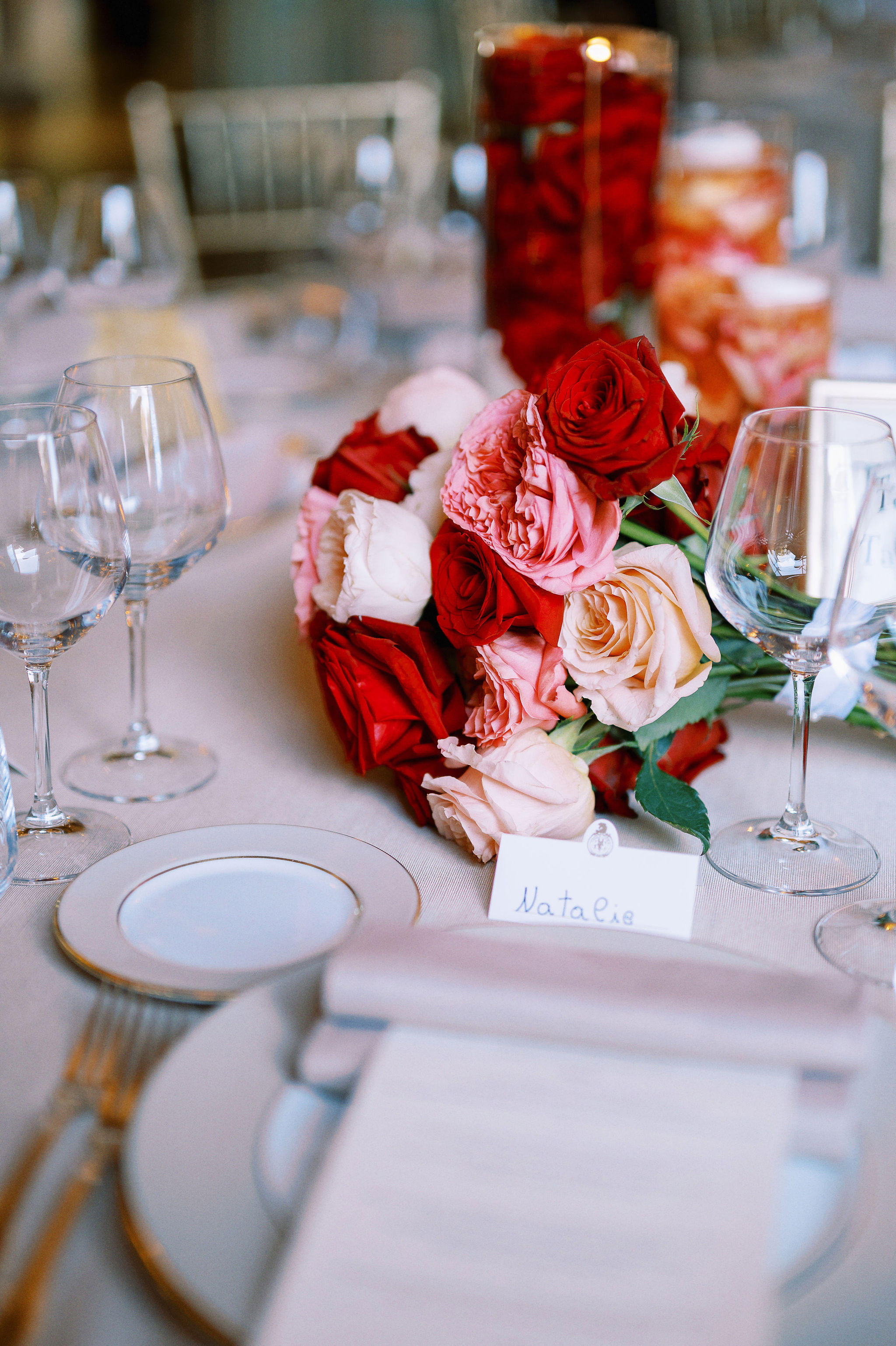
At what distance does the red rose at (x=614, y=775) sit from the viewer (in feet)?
2.49

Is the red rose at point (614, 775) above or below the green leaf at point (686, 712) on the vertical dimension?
below

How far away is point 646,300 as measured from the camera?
1352 millimetres

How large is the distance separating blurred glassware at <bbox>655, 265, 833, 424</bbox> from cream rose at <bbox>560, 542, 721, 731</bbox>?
553mm

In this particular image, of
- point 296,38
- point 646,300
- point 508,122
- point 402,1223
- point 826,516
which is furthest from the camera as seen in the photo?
point 296,38

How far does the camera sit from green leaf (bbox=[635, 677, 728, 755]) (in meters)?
0.73

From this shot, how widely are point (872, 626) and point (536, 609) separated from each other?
6.8 inches

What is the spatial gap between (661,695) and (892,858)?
19 centimetres

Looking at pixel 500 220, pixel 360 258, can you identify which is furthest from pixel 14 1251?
pixel 360 258

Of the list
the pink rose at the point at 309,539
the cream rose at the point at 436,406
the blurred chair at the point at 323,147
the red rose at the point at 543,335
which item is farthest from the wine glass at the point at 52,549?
the blurred chair at the point at 323,147

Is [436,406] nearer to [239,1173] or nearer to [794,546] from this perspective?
[794,546]

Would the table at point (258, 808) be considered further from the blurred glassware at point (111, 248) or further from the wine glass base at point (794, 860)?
the blurred glassware at point (111, 248)

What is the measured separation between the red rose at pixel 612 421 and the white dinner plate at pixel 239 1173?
298mm

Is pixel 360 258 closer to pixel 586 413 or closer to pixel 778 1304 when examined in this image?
pixel 586 413

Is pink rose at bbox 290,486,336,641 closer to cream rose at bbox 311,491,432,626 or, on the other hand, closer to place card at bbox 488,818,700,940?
cream rose at bbox 311,491,432,626
